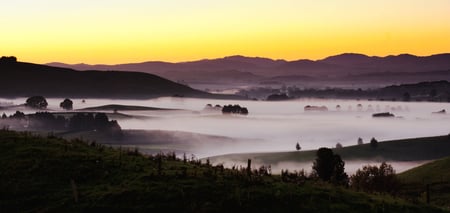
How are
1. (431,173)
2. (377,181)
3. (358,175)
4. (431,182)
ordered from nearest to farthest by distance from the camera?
(431,182), (377,181), (358,175), (431,173)

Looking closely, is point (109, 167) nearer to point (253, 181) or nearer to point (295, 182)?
point (253, 181)

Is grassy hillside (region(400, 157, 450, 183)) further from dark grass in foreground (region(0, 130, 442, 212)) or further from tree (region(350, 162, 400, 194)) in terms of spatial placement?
dark grass in foreground (region(0, 130, 442, 212))

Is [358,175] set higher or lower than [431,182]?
higher

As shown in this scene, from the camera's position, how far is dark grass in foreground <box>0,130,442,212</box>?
2881 centimetres

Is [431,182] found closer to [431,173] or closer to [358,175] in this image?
[358,175]

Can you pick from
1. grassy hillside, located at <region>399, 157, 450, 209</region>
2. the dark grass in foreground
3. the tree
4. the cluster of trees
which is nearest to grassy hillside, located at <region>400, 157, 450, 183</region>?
grassy hillside, located at <region>399, 157, 450, 209</region>

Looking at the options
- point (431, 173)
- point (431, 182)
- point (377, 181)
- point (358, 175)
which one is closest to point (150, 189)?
point (377, 181)

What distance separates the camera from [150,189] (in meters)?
30.6

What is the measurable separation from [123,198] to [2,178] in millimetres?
9892

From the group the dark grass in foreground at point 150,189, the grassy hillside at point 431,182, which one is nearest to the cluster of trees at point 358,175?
the grassy hillside at point 431,182

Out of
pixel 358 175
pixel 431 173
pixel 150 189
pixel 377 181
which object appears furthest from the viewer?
pixel 431 173

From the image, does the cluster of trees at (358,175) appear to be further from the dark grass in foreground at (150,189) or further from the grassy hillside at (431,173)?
the dark grass in foreground at (150,189)

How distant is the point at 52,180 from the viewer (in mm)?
33219

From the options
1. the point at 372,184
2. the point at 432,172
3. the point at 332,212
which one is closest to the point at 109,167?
the point at 332,212
